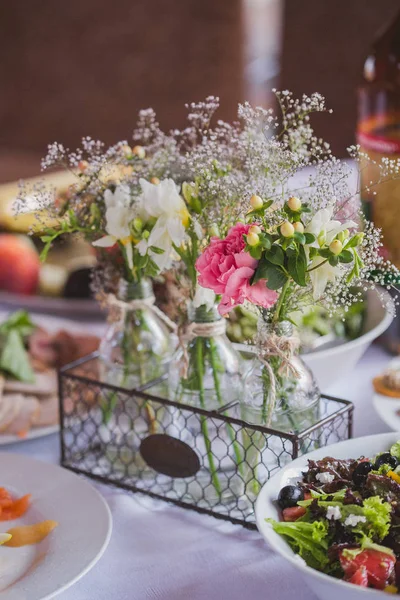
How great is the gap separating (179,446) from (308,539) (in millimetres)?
327

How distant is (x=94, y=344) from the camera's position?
5.83 feet

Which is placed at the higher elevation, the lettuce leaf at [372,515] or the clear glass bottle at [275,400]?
the clear glass bottle at [275,400]

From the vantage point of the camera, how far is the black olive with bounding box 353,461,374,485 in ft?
3.26

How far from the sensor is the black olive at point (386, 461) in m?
1.02

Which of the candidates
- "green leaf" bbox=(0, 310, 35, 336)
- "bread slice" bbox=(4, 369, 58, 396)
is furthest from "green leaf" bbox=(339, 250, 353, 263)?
"green leaf" bbox=(0, 310, 35, 336)

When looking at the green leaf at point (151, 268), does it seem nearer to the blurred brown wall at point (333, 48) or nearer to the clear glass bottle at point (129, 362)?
the clear glass bottle at point (129, 362)

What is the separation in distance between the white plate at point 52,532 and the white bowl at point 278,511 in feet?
0.73

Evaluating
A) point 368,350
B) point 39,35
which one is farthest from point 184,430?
point 39,35

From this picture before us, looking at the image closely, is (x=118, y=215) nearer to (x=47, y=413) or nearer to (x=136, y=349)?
(x=136, y=349)

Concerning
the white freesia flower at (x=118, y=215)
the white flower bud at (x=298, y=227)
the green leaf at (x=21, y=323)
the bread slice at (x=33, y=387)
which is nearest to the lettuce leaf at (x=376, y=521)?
the white flower bud at (x=298, y=227)

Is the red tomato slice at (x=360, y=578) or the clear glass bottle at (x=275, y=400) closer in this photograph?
the red tomato slice at (x=360, y=578)

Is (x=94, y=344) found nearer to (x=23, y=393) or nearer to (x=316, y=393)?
(x=23, y=393)

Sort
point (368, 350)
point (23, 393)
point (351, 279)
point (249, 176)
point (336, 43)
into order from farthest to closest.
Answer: point (336, 43) < point (368, 350) < point (23, 393) < point (249, 176) < point (351, 279)

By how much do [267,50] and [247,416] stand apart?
11.0ft
